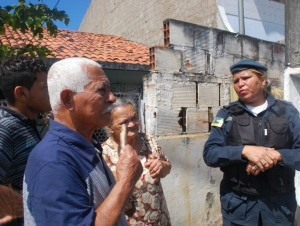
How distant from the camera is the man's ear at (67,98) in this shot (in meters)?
1.20

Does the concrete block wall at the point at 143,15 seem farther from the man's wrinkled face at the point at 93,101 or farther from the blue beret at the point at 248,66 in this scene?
the man's wrinkled face at the point at 93,101

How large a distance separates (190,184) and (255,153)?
1967 millimetres

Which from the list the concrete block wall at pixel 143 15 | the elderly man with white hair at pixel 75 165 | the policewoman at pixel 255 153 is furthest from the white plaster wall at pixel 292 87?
the concrete block wall at pixel 143 15

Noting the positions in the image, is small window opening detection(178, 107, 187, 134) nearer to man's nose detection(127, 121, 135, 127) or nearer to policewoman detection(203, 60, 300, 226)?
policewoman detection(203, 60, 300, 226)

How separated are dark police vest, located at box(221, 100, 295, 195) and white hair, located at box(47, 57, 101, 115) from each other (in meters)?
1.41

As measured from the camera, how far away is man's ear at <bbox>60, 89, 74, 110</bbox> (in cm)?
120

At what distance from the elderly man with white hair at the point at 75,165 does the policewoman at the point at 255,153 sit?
1085mm

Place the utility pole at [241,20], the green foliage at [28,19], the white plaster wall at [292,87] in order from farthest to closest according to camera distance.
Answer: the utility pole at [241,20] < the white plaster wall at [292,87] < the green foliage at [28,19]

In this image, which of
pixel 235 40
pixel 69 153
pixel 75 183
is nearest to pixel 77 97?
pixel 69 153

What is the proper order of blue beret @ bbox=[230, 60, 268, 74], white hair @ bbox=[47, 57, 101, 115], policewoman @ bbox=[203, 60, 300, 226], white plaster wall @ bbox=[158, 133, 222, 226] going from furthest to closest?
white plaster wall @ bbox=[158, 133, 222, 226] < blue beret @ bbox=[230, 60, 268, 74] < policewoman @ bbox=[203, 60, 300, 226] < white hair @ bbox=[47, 57, 101, 115]

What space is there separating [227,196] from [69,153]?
1520 millimetres

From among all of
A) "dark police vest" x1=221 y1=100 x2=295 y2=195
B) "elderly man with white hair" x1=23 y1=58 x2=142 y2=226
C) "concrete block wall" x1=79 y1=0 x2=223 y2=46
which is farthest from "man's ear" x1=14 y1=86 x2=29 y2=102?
"concrete block wall" x1=79 y1=0 x2=223 y2=46

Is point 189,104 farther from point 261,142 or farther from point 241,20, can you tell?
point 241,20

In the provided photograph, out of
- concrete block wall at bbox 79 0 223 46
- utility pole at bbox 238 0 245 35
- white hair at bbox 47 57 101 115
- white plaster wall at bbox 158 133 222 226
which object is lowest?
white plaster wall at bbox 158 133 222 226
